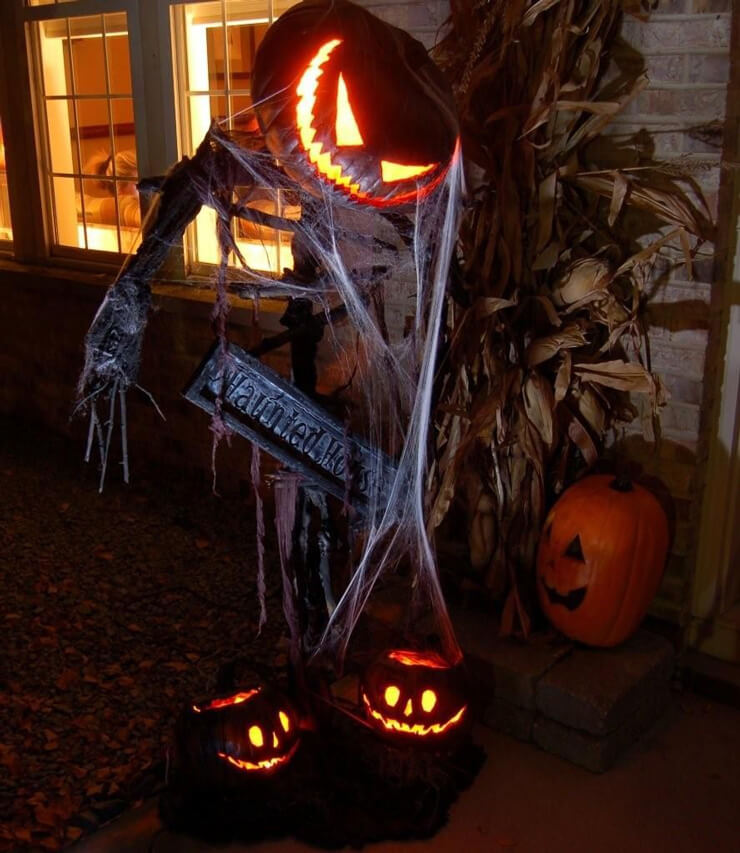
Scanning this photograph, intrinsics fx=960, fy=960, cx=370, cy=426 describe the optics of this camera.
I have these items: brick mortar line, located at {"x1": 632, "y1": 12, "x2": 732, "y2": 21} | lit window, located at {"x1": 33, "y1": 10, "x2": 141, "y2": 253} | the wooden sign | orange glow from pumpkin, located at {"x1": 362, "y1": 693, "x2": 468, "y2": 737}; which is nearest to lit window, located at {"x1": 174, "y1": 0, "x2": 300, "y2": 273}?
lit window, located at {"x1": 33, "y1": 10, "x2": 141, "y2": 253}

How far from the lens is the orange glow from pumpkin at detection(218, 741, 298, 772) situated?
100 inches

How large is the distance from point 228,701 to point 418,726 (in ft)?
1.73

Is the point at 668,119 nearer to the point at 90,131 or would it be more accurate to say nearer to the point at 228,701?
the point at 228,701

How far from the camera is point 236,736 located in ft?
8.36

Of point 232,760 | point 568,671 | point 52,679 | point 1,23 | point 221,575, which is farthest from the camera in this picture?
point 1,23

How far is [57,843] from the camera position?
261 centimetres

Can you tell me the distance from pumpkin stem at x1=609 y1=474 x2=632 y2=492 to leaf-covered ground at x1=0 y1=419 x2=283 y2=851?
1.43m

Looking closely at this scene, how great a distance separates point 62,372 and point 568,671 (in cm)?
405

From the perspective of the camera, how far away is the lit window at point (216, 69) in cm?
444

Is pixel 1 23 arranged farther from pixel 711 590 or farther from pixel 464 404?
pixel 711 590

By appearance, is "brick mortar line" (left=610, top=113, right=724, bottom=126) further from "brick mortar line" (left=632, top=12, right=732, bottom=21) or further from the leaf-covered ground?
the leaf-covered ground

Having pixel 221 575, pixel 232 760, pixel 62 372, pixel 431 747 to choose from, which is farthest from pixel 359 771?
pixel 62 372

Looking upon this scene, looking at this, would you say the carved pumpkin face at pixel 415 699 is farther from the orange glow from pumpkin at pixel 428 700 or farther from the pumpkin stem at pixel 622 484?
the pumpkin stem at pixel 622 484

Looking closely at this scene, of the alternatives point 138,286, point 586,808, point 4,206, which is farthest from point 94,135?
point 586,808
